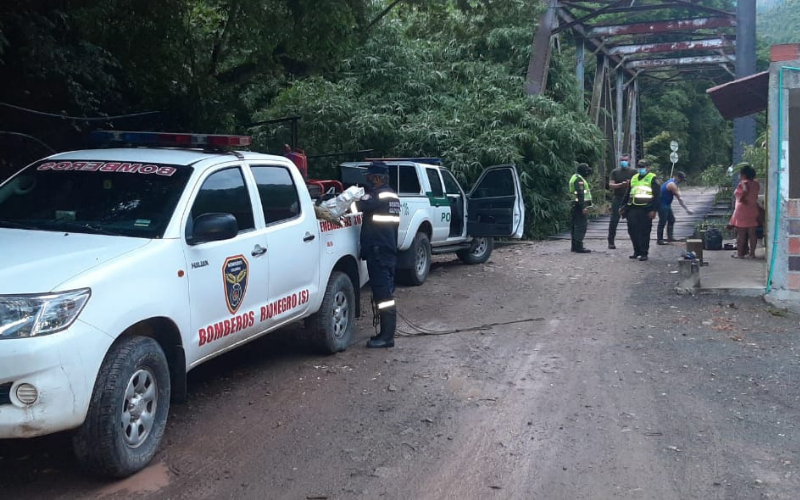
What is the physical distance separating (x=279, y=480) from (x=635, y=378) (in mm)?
3575

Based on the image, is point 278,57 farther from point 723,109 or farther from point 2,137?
point 723,109

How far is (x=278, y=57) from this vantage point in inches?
435

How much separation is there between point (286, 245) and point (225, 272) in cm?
101

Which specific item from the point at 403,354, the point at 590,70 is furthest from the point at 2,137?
the point at 590,70

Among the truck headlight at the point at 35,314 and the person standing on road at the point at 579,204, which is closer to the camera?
the truck headlight at the point at 35,314

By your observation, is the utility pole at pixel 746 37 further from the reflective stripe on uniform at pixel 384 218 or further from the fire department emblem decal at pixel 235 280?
the fire department emblem decal at pixel 235 280

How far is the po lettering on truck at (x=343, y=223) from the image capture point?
7.25 meters

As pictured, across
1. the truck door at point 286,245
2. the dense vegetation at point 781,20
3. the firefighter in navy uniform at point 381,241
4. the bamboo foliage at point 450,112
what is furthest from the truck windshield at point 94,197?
the dense vegetation at point 781,20

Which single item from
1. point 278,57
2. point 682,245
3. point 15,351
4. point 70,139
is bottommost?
point 682,245

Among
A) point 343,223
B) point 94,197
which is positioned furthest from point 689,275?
point 94,197

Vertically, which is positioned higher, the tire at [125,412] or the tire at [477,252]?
the tire at [125,412]

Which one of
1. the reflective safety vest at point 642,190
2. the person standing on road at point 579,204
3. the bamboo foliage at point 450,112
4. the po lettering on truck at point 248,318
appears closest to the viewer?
the po lettering on truck at point 248,318

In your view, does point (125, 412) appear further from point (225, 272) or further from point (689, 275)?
point (689, 275)

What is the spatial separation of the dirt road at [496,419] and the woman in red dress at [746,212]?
12.5 feet
